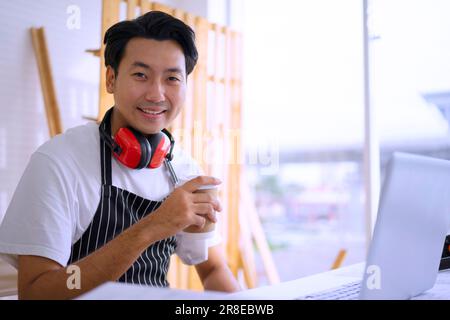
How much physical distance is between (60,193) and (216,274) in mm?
566

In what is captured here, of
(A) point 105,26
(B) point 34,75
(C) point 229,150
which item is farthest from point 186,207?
(C) point 229,150

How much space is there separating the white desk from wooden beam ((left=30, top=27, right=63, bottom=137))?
1.99m

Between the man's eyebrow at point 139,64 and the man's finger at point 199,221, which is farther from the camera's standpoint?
the man's eyebrow at point 139,64

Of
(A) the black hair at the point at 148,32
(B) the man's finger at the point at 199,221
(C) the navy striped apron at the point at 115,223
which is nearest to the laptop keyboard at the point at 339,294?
(B) the man's finger at the point at 199,221

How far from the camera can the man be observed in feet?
3.66

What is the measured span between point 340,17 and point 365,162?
1348 millimetres

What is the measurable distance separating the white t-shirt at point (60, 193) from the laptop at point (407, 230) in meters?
0.59

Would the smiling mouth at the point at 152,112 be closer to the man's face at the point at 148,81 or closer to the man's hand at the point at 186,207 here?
the man's face at the point at 148,81

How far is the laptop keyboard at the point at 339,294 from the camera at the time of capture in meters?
1.04

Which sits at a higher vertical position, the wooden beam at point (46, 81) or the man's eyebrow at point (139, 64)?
the wooden beam at point (46, 81)

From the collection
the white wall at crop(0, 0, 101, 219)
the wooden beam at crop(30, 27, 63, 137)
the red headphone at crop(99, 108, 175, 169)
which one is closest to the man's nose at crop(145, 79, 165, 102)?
the red headphone at crop(99, 108, 175, 169)

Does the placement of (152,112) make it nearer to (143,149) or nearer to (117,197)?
(143,149)

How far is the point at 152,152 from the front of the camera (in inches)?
56.3

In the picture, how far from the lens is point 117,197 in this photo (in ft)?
4.45
